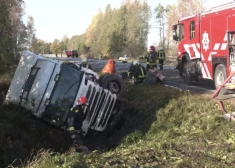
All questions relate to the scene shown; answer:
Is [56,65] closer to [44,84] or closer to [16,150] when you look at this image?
[44,84]

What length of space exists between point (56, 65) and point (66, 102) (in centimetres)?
101

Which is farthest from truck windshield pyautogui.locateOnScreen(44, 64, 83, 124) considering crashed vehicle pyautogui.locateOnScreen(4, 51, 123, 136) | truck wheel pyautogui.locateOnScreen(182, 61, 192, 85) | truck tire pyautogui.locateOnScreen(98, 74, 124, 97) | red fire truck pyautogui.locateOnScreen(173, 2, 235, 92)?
truck wheel pyautogui.locateOnScreen(182, 61, 192, 85)

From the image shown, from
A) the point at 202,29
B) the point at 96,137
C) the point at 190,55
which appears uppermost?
the point at 202,29

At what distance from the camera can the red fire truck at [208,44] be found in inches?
399

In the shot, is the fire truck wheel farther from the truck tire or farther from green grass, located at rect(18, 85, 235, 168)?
the truck tire

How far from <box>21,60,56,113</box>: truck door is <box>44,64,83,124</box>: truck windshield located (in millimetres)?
292

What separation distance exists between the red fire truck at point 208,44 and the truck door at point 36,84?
17.1 feet

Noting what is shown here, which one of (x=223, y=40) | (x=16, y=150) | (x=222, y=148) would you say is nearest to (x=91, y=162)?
(x=222, y=148)

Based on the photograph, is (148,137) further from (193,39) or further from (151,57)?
(151,57)

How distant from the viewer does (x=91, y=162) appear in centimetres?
504

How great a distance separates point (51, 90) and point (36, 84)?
50 centimetres

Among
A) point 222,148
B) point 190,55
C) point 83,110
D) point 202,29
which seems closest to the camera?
point 222,148

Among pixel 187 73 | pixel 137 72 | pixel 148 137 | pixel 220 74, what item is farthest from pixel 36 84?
pixel 187 73

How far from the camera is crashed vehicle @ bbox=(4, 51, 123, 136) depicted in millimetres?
8836
